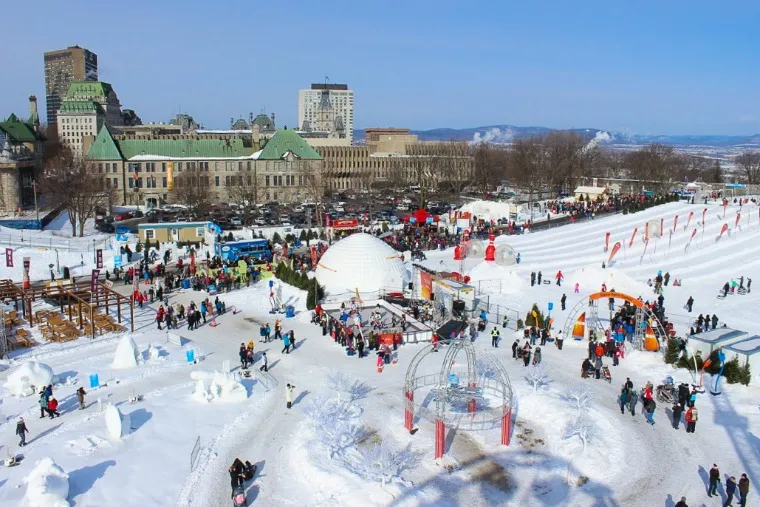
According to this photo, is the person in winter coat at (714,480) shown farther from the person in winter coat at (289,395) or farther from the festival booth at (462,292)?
the festival booth at (462,292)

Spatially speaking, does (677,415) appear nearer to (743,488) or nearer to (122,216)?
(743,488)

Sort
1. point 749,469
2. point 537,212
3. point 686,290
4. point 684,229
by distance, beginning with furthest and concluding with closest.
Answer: point 537,212 < point 684,229 < point 686,290 < point 749,469

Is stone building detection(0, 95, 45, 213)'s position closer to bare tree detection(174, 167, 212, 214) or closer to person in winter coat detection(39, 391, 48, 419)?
bare tree detection(174, 167, 212, 214)

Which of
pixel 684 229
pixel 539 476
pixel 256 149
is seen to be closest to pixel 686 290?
pixel 684 229

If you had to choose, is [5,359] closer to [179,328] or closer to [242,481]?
[179,328]

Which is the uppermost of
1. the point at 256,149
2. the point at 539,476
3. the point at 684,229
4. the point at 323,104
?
the point at 323,104

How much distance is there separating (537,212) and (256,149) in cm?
4090

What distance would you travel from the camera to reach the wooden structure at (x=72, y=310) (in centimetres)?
2653

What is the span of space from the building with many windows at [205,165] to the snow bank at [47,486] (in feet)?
208

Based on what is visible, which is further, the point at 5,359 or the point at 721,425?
the point at 5,359

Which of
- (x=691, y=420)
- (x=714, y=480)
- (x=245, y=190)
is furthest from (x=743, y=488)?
(x=245, y=190)

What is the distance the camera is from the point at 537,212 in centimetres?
6281

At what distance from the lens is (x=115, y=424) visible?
1781 cm

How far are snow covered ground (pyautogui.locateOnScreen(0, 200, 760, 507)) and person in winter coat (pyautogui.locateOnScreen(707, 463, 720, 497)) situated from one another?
173 millimetres
